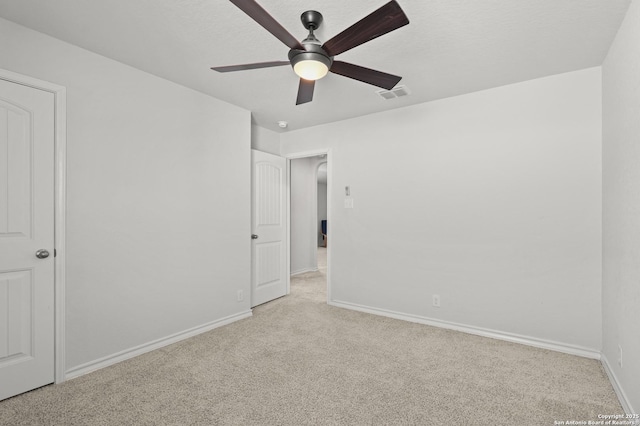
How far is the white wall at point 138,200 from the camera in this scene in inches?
91.3

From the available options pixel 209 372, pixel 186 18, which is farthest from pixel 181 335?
pixel 186 18

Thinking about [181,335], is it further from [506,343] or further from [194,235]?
[506,343]

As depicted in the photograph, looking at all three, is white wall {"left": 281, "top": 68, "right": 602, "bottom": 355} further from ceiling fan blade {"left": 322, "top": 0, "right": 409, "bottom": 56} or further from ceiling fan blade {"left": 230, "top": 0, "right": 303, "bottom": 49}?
ceiling fan blade {"left": 230, "top": 0, "right": 303, "bottom": 49}

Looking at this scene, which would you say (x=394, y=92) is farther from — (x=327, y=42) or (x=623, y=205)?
(x=623, y=205)

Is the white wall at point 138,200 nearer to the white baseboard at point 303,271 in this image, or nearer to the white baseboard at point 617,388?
the white baseboard at point 303,271

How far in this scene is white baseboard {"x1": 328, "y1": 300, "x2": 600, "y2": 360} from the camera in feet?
8.73

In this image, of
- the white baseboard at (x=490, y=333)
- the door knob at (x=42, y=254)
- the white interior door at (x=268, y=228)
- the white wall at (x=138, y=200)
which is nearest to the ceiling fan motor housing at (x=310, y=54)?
the white wall at (x=138, y=200)

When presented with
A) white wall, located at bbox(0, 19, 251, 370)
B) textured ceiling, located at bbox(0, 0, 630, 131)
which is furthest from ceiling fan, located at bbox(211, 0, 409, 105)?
white wall, located at bbox(0, 19, 251, 370)

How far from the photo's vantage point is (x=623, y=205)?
1998 millimetres

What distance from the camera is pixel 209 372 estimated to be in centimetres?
238

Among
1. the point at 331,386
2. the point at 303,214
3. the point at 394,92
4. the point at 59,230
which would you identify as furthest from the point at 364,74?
the point at 303,214

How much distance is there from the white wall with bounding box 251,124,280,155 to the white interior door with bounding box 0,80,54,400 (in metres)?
2.35

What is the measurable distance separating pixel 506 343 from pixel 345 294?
183 centimetres

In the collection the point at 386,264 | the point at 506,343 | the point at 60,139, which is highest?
the point at 60,139
